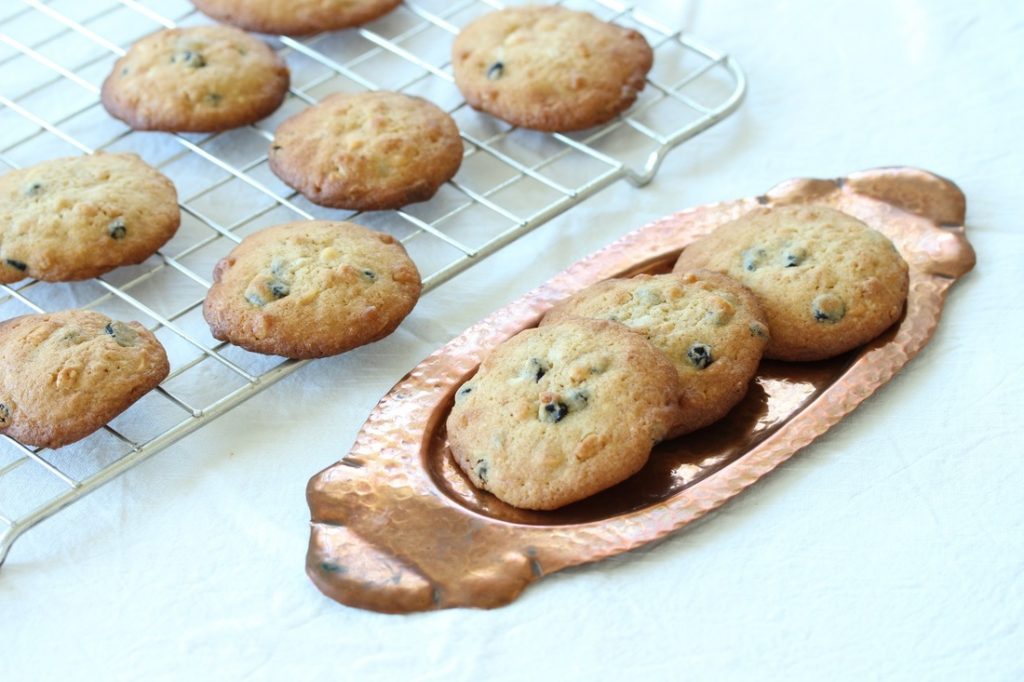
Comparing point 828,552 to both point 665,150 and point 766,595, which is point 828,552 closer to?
point 766,595

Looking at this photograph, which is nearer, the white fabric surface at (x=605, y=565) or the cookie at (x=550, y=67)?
the white fabric surface at (x=605, y=565)

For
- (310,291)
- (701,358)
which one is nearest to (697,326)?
(701,358)

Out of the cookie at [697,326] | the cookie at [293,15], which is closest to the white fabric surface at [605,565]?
the cookie at [697,326]

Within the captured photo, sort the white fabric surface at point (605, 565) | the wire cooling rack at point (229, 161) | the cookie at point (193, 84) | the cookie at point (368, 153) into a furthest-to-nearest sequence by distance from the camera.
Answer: the cookie at point (193, 84)
the cookie at point (368, 153)
the wire cooling rack at point (229, 161)
the white fabric surface at point (605, 565)

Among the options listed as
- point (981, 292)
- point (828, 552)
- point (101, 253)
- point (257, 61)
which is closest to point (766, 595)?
point (828, 552)

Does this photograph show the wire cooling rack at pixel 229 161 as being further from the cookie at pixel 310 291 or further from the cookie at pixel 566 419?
the cookie at pixel 566 419

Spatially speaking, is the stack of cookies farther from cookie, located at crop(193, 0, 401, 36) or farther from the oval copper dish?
cookie, located at crop(193, 0, 401, 36)
